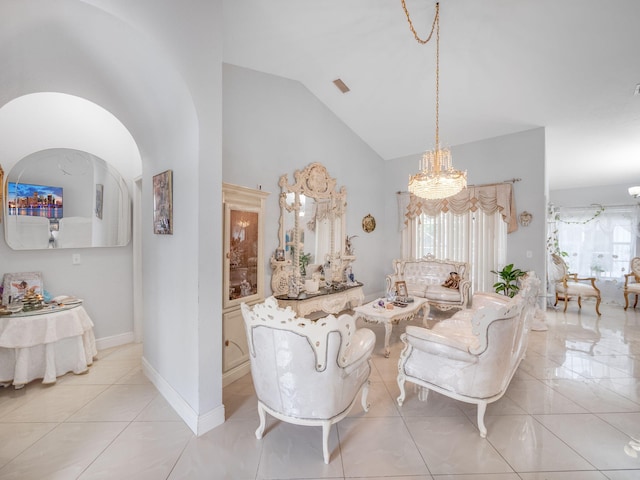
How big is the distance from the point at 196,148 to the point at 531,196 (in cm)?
533

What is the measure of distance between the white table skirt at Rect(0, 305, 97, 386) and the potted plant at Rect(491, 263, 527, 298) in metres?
5.90

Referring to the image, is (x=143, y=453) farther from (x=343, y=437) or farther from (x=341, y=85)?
(x=341, y=85)

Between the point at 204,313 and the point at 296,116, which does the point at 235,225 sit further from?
the point at 296,116

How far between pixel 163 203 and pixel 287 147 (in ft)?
7.41

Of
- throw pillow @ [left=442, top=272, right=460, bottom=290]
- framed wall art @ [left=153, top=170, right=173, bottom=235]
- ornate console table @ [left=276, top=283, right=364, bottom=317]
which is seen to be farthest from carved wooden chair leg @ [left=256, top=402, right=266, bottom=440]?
throw pillow @ [left=442, top=272, right=460, bottom=290]

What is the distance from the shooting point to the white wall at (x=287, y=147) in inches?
137

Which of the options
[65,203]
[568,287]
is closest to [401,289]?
[568,287]

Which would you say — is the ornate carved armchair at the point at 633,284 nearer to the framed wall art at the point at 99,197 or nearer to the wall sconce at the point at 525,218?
the wall sconce at the point at 525,218

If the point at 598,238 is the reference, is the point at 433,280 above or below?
below

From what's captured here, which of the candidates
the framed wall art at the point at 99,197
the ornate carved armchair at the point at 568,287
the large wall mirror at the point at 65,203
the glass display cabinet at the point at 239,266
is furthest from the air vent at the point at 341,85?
the ornate carved armchair at the point at 568,287

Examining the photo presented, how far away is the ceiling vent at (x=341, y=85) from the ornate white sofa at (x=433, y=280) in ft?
10.8

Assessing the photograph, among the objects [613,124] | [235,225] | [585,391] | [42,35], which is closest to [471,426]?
[585,391]

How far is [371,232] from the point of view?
6008 mm

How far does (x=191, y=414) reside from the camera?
6.86ft
